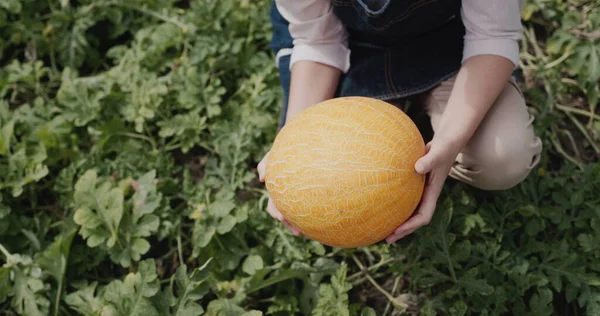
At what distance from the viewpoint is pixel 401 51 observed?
7.66 ft

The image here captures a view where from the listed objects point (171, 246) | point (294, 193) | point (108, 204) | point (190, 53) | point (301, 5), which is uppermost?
point (301, 5)

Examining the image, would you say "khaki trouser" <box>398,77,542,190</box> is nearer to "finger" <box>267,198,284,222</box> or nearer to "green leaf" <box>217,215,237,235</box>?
"finger" <box>267,198,284,222</box>

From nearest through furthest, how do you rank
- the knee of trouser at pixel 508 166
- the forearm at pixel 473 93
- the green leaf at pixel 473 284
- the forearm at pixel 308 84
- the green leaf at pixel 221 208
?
the forearm at pixel 473 93 → the green leaf at pixel 473 284 → the knee of trouser at pixel 508 166 → the forearm at pixel 308 84 → the green leaf at pixel 221 208

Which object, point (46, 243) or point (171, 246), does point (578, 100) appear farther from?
point (46, 243)

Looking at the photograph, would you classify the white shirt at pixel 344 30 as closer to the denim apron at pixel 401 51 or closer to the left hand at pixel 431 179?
the denim apron at pixel 401 51

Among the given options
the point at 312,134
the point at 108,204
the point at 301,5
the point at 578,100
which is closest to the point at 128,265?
the point at 108,204

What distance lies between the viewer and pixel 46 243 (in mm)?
2691

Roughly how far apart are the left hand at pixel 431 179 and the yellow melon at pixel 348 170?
5 cm

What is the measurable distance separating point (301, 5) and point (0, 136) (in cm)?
165

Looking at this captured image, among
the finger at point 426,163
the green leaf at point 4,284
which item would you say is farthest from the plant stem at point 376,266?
the green leaf at point 4,284

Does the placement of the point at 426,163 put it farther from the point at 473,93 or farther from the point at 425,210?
the point at 473,93

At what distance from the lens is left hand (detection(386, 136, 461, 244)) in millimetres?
1870

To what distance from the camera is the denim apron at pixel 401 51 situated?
85.4 inches

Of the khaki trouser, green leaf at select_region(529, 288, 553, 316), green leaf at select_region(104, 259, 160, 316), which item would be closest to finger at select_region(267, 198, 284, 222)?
green leaf at select_region(104, 259, 160, 316)
